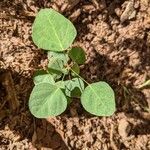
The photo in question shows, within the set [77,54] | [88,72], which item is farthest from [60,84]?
[88,72]

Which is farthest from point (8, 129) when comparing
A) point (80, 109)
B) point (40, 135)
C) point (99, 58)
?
point (99, 58)

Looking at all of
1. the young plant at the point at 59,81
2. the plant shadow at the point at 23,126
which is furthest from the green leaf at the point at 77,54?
the plant shadow at the point at 23,126

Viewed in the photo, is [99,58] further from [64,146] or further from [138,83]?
[64,146]

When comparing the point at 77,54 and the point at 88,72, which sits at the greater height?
the point at 77,54

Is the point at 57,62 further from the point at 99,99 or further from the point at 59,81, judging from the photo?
the point at 99,99

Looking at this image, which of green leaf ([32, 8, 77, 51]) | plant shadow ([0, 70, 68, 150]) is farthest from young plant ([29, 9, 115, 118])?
plant shadow ([0, 70, 68, 150])

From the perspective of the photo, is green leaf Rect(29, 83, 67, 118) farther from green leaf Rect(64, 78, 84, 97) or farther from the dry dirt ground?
the dry dirt ground
